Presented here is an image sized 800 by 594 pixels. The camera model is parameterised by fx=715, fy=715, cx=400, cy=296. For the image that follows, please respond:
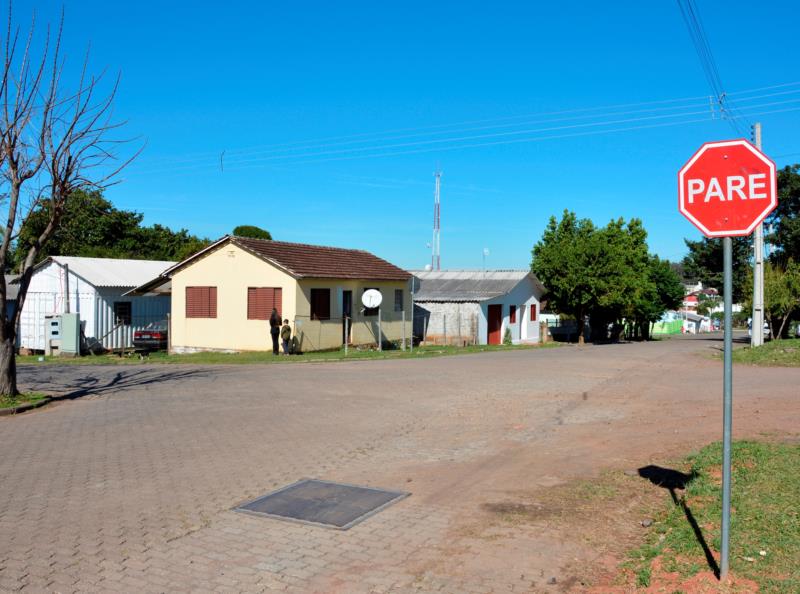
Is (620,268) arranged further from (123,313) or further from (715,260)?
(123,313)

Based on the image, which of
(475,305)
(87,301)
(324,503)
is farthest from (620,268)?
(324,503)

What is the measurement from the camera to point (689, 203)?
4.98 metres

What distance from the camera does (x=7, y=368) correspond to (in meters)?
13.2

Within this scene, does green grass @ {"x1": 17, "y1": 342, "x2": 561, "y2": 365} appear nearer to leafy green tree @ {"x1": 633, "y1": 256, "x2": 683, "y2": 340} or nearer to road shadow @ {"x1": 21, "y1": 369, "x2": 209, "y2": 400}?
road shadow @ {"x1": 21, "y1": 369, "x2": 209, "y2": 400}

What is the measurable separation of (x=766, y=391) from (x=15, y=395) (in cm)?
1431

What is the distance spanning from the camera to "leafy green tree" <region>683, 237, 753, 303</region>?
47.8m

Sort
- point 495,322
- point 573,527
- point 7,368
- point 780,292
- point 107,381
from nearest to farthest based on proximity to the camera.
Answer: point 573,527 → point 7,368 → point 107,381 → point 780,292 → point 495,322

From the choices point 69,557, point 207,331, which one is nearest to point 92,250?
point 207,331

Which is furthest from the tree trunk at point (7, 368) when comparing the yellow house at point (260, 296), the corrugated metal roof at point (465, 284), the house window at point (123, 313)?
the corrugated metal roof at point (465, 284)

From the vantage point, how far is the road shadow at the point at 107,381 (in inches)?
605

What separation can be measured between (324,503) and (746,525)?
369 centimetres

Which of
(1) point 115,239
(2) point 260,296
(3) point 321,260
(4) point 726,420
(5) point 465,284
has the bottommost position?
(4) point 726,420

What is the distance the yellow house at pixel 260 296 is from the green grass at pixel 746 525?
63.3 ft

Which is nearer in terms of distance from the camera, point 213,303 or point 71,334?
point 71,334
